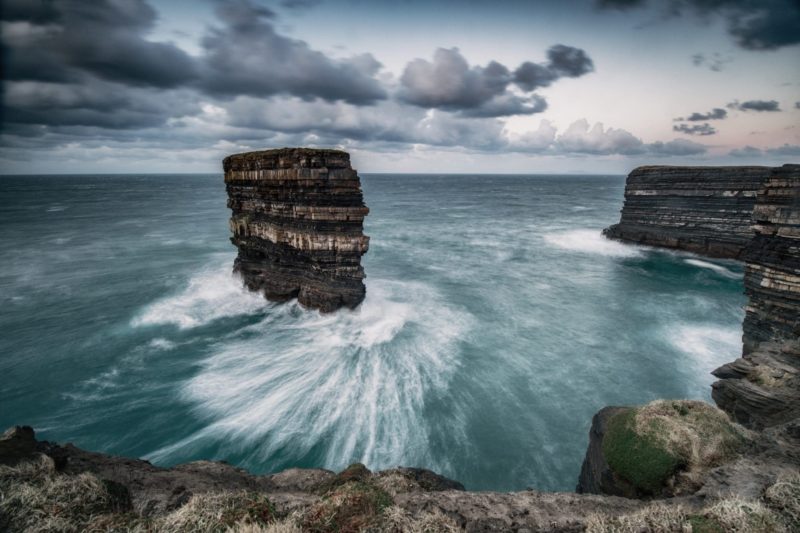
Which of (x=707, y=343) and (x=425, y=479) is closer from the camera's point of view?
(x=425, y=479)

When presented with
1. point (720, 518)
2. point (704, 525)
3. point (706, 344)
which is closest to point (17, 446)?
point (704, 525)

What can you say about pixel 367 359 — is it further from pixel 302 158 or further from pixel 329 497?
pixel 329 497

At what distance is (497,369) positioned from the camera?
18.1m

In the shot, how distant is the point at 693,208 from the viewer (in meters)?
42.9

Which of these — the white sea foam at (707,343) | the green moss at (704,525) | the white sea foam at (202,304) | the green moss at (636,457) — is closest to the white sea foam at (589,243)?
the white sea foam at (707,343)

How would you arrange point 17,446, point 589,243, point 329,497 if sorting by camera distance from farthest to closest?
point 589,243 < point 17,446 < point 329,497

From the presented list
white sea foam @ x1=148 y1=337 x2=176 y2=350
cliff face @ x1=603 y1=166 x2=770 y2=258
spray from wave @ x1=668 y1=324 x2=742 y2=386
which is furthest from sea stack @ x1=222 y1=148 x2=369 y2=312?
cliff face @ x1=603 y1=166 x2=770 y2=258

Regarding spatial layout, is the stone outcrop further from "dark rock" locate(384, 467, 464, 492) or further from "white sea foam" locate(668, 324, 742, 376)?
"white sea foam" locate(668, 324, 742, 376)

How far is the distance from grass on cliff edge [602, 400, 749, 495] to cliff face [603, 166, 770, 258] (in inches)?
1712

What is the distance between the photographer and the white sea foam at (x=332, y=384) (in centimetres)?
1315

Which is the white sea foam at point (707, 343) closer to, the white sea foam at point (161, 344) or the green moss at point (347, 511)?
the green moss at point (347, 511)

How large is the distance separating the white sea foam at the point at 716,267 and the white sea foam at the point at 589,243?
527 cm

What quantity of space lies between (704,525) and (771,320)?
14851 mm

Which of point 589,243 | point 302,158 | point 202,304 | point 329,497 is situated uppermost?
point 302,158
